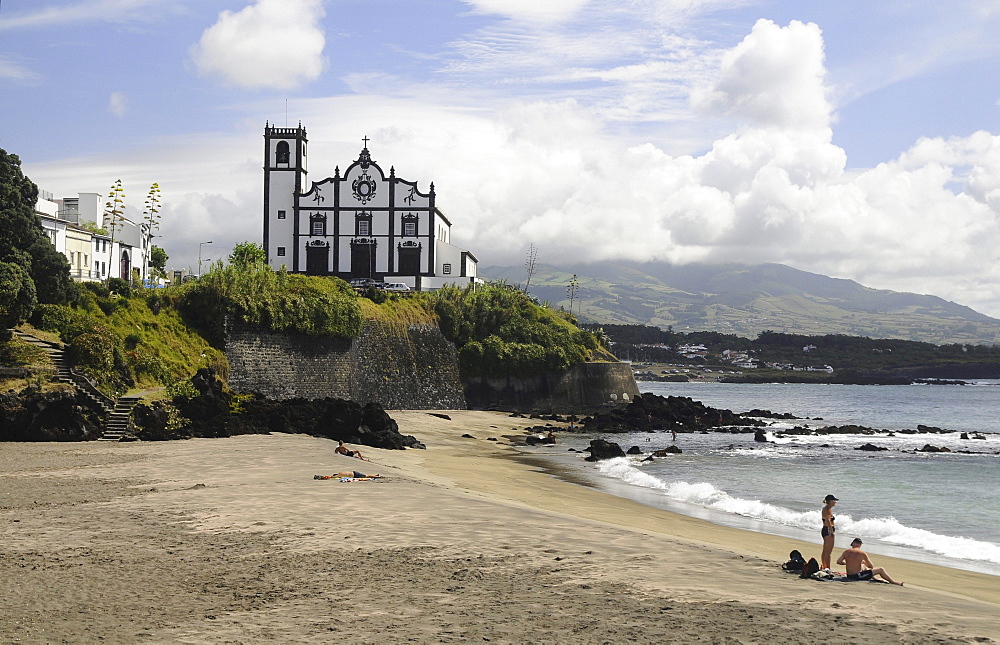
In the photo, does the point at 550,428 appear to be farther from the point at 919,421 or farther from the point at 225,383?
the point at 919,421

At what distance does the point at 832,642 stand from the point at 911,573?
263 inches

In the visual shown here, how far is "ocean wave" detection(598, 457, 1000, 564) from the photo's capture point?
1738 cm

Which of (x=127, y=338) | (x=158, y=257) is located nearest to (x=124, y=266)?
(x=158, y=257)

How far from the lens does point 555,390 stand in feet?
189

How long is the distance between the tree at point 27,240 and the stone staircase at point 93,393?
1.86 m

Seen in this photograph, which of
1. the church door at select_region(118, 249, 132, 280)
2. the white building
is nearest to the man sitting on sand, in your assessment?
the white building

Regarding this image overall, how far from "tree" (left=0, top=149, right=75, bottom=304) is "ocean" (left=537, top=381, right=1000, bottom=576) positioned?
63.8 feet

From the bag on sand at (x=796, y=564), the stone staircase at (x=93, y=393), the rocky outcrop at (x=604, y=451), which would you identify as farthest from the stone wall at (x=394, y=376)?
the bag on sand at (x=796, y=564)

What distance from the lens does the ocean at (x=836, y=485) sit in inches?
742

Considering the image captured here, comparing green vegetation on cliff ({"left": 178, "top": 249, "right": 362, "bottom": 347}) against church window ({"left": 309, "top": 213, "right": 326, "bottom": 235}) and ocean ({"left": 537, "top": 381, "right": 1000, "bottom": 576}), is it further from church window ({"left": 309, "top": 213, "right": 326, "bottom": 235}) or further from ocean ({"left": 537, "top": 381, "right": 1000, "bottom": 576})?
church window ({"left": 309, "top": 213, "right": 326, "bottom": 235})

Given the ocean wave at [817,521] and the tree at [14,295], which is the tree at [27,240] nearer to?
the tree at [14,295]

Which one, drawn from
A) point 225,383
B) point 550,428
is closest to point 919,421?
point 550,428

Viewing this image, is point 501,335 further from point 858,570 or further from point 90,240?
point 858,570

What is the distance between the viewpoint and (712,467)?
1276 inches
